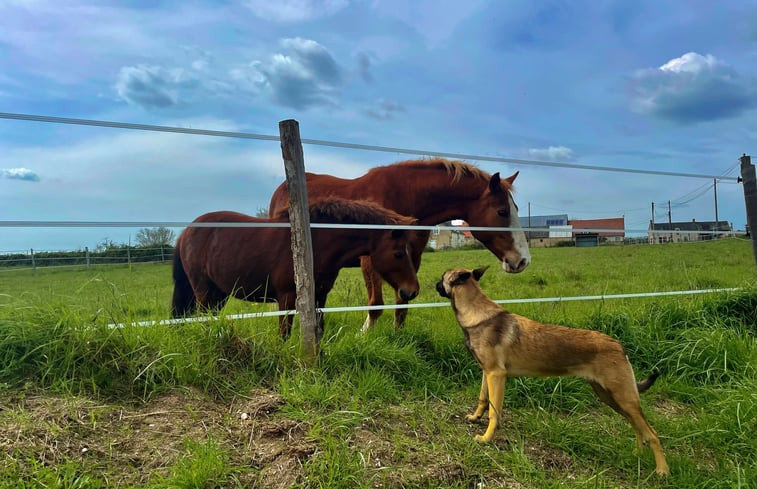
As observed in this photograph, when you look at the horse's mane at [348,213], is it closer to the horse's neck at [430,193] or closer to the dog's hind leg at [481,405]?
the horse's neck at [430,193]

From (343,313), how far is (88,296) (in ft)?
8.92

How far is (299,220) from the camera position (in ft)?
12.3

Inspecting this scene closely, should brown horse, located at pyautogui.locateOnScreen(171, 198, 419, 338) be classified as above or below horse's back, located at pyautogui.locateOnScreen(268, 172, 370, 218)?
below

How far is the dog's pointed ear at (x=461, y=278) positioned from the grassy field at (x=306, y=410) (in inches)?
33.9

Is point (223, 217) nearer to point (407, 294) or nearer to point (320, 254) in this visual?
point (320, 254)

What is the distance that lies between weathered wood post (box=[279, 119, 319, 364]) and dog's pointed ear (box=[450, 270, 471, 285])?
A: 1164 millimetres

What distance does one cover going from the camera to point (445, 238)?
6.78 meters

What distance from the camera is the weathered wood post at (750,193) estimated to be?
571 cm

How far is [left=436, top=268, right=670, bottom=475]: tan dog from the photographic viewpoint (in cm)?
283

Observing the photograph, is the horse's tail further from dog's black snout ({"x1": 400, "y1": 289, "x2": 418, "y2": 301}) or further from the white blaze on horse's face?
the white blaze on horse's face

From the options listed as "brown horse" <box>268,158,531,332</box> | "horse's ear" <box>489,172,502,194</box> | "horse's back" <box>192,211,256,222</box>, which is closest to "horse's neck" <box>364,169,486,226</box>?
"brown horse" <box>268,158,531,332</box>

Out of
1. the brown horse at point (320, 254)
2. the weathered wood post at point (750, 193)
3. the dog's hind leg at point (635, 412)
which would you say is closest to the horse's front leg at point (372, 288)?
the brown horse at point (320, 254)

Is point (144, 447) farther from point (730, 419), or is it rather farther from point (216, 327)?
point (730, 419)

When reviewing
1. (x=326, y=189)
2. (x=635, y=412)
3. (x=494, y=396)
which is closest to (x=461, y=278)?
(x=494, y=396)
